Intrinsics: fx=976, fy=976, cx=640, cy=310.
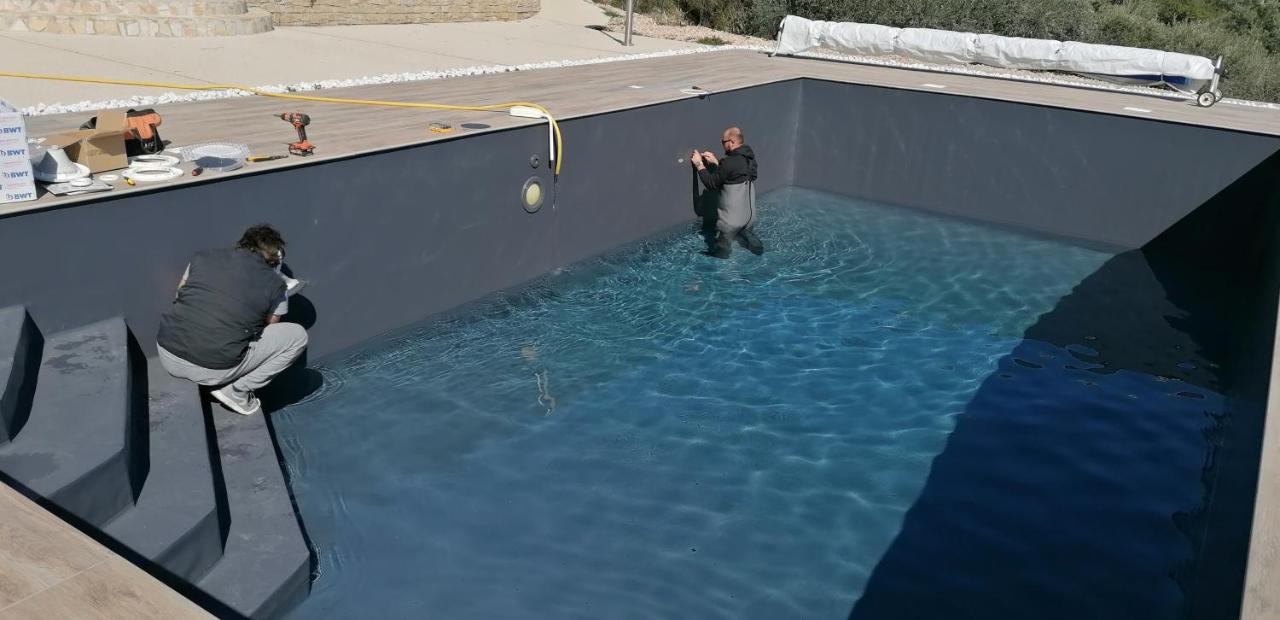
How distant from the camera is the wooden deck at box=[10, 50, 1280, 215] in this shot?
7.32m

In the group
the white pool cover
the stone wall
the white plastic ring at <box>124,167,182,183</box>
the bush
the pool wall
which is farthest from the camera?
the bush

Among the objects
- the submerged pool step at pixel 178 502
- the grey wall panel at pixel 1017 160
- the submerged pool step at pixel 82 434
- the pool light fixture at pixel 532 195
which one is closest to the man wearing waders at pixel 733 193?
the pool light fixture at pixel 532 195

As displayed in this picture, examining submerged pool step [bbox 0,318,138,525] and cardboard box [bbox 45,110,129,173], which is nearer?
submerged pool step [bbox 0,318,138,525]

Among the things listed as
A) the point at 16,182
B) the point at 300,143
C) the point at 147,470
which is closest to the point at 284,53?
the point at 300,143

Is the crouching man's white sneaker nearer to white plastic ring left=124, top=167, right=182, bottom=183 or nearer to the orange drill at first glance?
white plastic ring left=124, top=167, right=182, bottom=183

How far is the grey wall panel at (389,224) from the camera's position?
5.50m

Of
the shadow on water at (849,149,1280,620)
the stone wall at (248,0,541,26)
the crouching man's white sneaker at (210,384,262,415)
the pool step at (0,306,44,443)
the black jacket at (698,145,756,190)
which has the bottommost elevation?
the shadow on water at (849,149,1280,620)

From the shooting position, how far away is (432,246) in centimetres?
773

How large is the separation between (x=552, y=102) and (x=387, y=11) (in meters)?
7.66

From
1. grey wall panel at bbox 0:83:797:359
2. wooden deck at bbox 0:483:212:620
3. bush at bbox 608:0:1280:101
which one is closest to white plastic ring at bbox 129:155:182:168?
grey wall panel at bbox 0:83:797:359

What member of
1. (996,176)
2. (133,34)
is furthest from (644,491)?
(133,34)

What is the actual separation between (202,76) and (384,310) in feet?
15.1

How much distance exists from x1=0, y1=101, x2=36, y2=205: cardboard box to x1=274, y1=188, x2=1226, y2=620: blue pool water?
1.98 metres

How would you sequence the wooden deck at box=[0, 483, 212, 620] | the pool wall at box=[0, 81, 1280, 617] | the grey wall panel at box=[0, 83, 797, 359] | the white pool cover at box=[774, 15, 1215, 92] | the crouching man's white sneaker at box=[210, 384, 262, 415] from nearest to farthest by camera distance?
the wooden deck at box=[0, 483, 212, 620], the grey wall panel at box=[0, 83, 797, 359], the pool wall at box=[0, 81, 1280, 617], the crouching man's white sneaker at box=[210, 384, 262, 415], the white pool cover at box=[774, 15, 1215, 92]
